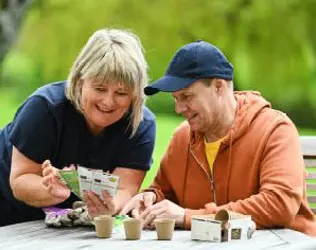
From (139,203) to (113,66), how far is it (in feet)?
1.63

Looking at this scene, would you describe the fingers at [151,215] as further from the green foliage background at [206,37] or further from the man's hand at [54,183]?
the green foliage background at [206,37]

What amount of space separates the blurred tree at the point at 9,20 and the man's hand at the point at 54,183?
3.75 m

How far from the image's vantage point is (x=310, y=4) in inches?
270

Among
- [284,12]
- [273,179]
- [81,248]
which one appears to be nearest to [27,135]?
[81,248]

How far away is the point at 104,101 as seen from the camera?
10.9ft

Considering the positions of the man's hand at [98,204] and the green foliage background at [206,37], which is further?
the green foliage background at [206,37]

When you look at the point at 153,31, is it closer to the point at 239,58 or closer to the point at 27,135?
the point at 239,58

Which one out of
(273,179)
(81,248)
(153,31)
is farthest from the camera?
(153,31)

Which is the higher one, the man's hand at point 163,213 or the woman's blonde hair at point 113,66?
the woman's blonde hair at point 113,66

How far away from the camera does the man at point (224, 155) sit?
321 centimetres

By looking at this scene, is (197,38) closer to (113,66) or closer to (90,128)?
(90,128)

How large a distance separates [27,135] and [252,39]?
3695 millimetres

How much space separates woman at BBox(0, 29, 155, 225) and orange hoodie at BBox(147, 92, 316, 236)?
0.14m

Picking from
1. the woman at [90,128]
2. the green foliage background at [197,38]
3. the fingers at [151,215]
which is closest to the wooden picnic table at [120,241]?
the fingers at [151,215]
